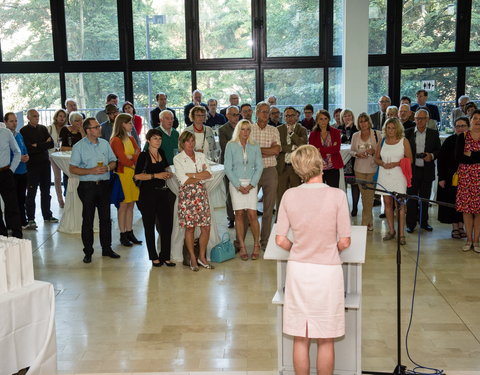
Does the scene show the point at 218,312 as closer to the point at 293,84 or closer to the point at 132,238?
the point at 132,238

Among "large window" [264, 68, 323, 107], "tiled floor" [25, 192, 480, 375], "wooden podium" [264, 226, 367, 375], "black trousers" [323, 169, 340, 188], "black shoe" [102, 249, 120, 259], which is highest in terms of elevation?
"large window" [264, 68, 323, 107]

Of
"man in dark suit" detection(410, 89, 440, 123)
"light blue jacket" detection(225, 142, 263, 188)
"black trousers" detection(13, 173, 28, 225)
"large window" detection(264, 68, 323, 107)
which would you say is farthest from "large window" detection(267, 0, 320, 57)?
"light blue jacket" detection(225, 142, 263, 188)

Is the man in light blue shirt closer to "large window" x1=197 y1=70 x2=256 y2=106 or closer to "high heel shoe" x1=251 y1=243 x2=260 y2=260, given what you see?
"high heel shoe" x1=251 y1=243 x2=260 y2=260

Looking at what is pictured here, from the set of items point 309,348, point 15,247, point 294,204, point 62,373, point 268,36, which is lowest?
point 62,373

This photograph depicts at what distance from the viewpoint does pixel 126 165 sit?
7.47 metres

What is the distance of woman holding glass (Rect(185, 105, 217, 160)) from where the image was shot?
7.64 meters

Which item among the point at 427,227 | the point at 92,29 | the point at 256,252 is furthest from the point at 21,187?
the point at 427,227

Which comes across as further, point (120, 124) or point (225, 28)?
point (225, 28)

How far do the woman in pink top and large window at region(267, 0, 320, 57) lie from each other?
948 cm

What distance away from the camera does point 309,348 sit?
12.8ft

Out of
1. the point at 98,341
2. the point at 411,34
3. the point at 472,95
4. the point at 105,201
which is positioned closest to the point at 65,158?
the point at 105,201

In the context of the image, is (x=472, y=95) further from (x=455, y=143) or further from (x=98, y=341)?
(x=98, y=341)

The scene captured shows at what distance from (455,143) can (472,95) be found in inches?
244

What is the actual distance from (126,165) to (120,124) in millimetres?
462
